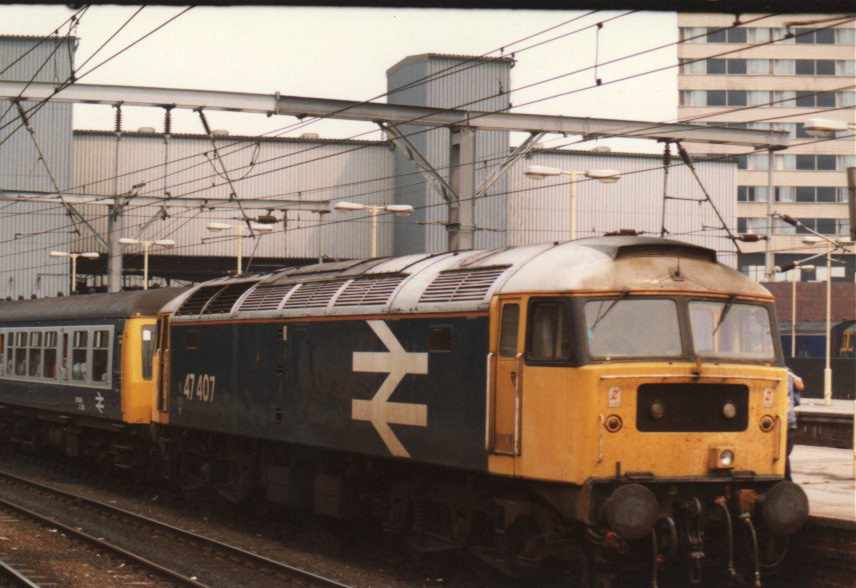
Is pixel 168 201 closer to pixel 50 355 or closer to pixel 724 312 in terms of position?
pixel 50 355

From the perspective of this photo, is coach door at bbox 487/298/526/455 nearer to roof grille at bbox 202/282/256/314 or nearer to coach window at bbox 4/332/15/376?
roof grille at bbox 202/282/256/314

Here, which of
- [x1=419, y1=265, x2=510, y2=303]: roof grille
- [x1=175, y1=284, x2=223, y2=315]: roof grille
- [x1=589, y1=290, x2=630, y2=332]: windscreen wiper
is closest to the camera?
[x1=589, y1=290, x2=630, y2=332]: windscreen wiper

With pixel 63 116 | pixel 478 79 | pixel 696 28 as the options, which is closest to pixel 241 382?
pixel 478 79

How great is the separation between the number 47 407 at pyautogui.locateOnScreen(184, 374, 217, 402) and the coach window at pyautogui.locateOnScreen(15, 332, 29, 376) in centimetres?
972

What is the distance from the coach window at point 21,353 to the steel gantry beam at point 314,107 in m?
8.76

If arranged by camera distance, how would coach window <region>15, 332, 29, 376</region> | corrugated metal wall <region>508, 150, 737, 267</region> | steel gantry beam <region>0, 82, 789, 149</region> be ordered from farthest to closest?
corrugated metal wall <region>508, 150, 737, 267</region>, coach window <region>15, 332, 29, 376</region>, steel gantry beam <region>0, 82, 789, 149</region>

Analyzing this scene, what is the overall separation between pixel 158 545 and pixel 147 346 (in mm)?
6928

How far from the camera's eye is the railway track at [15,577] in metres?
15.4

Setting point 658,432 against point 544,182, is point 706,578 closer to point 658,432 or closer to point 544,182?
point 658,432

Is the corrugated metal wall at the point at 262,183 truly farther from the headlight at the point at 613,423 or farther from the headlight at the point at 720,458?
the headlight at the point at 613,423

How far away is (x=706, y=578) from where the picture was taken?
15.3 m

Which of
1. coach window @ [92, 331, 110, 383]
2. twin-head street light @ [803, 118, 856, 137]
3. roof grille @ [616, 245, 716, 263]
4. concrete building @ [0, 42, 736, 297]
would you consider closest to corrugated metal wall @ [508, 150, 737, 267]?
concrete building @ [0, 42, 736, 297]

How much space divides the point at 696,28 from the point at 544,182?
5706 cm

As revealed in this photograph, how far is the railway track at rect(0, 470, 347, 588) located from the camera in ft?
51.7
